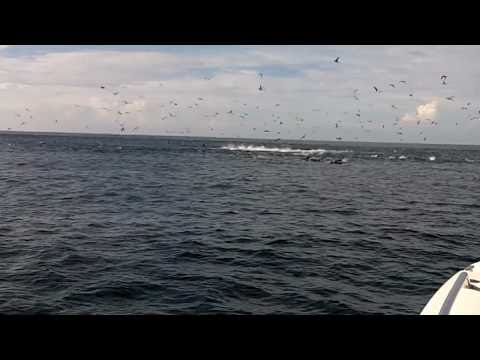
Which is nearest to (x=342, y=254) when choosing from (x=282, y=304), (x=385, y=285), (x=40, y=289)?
(x=385, y=285)

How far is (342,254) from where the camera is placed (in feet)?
66.6

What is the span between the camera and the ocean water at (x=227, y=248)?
1394 cm

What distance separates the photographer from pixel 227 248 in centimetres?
2155

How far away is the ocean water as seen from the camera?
1394 cm

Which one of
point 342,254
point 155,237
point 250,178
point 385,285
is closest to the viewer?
point 385,285

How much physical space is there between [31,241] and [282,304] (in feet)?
48.6
